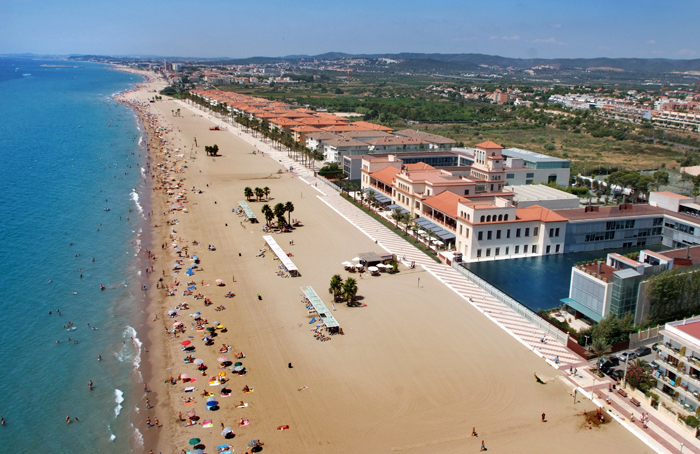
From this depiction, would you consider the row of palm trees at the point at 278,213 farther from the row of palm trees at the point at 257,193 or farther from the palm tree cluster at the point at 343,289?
the palm tree cluster at the point at 343,289

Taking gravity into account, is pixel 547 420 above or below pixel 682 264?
below

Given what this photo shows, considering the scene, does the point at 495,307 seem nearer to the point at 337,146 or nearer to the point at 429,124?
the point at 337,146

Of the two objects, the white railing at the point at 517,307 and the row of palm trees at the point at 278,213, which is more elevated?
the row of palm trees at the point at 278,213

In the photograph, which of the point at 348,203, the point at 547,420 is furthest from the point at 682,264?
the point at 348,203

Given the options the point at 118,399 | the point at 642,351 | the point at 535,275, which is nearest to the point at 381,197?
the point at 535,275

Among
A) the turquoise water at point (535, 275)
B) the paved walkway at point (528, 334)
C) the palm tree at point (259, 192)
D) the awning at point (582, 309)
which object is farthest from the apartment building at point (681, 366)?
the palm tree at point (259, 192)
